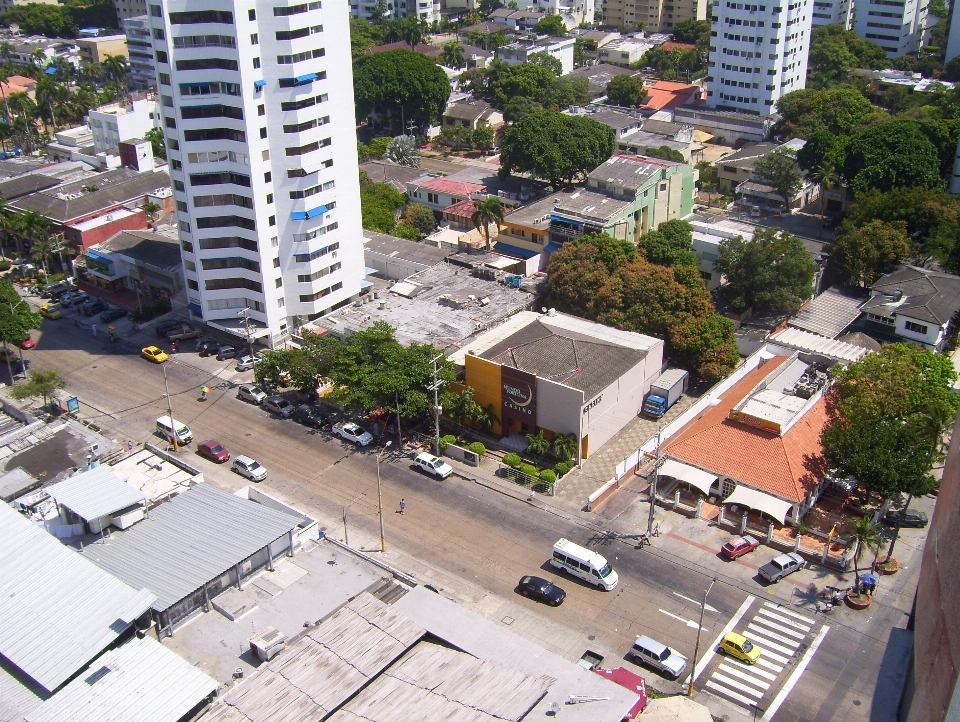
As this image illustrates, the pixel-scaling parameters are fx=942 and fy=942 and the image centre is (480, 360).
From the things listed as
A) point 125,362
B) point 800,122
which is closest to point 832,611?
point 125,362

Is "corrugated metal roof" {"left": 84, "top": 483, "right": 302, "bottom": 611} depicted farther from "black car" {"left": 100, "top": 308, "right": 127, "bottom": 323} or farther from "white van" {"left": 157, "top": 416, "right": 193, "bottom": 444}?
"black car" {"left": 100, "top": 308, "right": 127, "bottom": 323}

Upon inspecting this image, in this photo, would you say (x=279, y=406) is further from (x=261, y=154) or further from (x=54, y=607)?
(x=54, y=607)

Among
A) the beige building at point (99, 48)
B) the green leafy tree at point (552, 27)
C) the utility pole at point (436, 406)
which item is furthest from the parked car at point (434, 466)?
the beige building at point (99, 48)

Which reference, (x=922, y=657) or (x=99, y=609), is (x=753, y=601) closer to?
(x=922, y=657)

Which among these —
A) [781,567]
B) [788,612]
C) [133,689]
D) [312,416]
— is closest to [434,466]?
[312,416]

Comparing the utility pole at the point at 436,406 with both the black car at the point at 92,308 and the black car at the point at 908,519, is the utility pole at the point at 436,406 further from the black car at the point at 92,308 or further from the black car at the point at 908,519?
the black car at the point at 92,308

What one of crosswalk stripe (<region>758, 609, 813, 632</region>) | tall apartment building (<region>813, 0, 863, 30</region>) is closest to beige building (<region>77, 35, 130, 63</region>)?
tall apartment building (<region>813, 0, 863, 30</region>)
